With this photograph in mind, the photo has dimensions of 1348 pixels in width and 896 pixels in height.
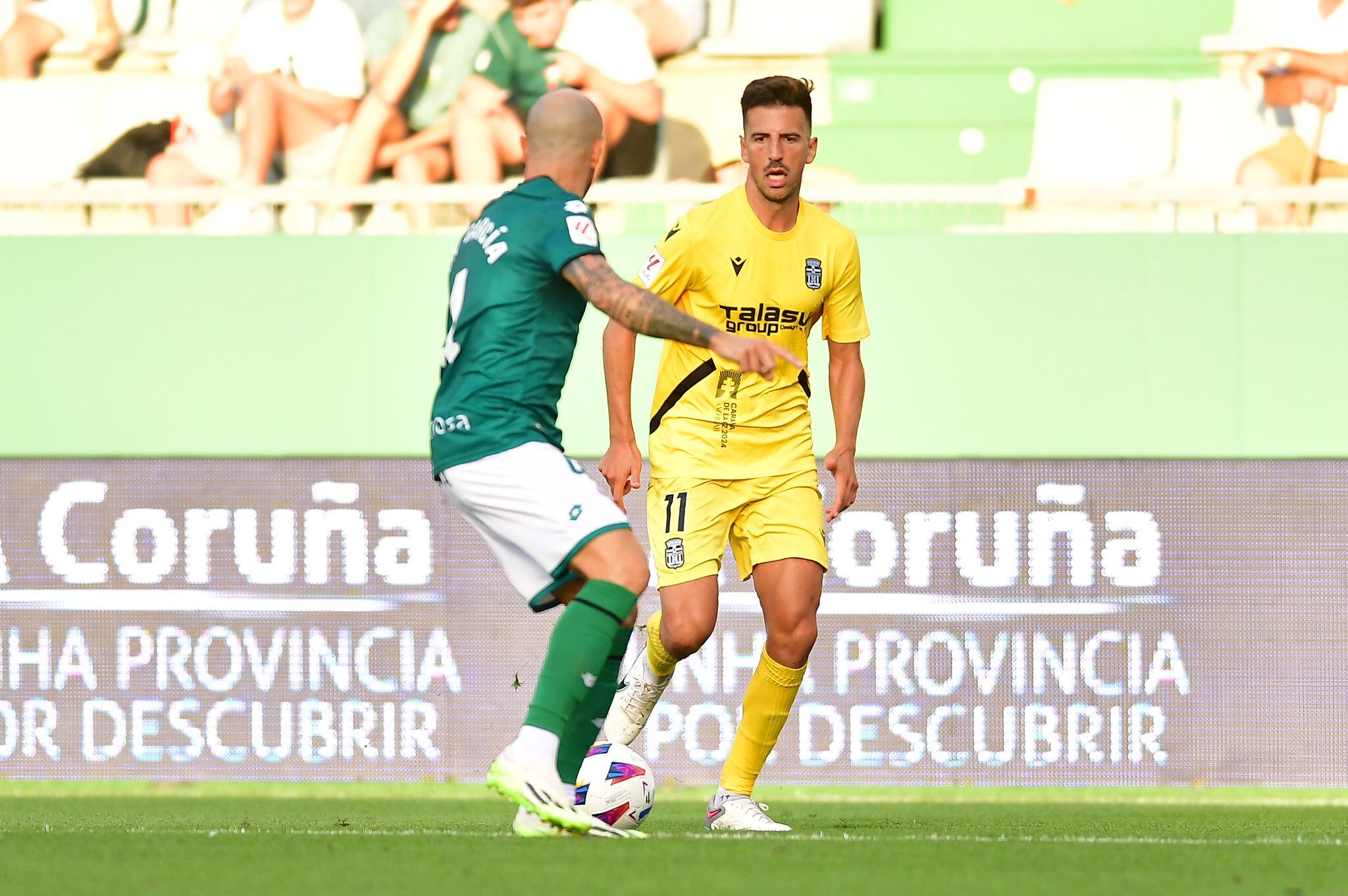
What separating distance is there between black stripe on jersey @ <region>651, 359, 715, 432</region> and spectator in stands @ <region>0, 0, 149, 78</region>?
6.32m

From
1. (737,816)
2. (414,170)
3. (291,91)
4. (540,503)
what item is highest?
(291,91)

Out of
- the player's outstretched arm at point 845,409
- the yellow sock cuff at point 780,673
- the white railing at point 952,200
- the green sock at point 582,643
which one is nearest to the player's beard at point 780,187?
the player's outstretched arm at point 845,409

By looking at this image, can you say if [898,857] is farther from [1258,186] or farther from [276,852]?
[1258,186]

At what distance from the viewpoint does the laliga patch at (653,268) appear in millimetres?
5152

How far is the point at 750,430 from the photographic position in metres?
5.20

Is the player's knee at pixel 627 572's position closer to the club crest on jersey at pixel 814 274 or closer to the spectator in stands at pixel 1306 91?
the club crest on jersey at pixel 814 274

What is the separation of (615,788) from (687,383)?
1105 mm

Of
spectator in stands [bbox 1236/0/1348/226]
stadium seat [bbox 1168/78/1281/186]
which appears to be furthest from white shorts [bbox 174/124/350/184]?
spectator in stands [bbox 1236/0/1348/226]

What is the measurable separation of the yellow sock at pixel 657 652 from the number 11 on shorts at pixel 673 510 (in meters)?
0.25

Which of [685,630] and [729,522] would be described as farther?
[729,522]

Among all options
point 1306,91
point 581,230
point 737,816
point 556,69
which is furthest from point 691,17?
point 581,230

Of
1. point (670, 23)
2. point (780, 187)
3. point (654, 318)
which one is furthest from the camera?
point (670, 23)

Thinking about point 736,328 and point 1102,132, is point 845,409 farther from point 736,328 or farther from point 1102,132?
point 1102,132

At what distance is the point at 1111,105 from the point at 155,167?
490 centimetres
